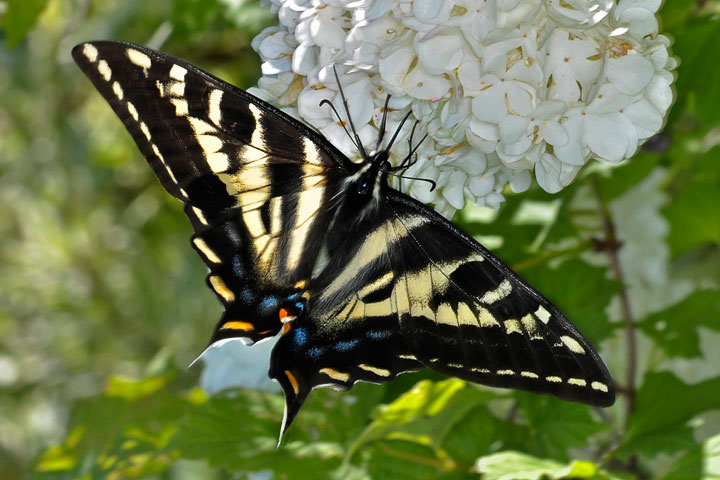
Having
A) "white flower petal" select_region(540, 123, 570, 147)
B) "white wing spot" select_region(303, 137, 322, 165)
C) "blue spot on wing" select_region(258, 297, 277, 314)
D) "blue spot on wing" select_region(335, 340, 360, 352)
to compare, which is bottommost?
"blue spot on wing" select_region(335, 340, 360, 352)

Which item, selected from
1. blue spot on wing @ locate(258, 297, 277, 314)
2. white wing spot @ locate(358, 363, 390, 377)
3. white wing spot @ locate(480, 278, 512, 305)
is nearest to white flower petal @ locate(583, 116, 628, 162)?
white wing spot @ locate(480, 278, 512, 305)

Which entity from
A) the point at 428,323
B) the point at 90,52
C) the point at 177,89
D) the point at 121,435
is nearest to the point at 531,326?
the point at 428,323

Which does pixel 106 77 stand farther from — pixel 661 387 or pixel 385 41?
pixel 661 387

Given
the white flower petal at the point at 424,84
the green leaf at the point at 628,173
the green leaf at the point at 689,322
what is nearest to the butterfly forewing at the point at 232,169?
the white flower petal at the point at 424,84

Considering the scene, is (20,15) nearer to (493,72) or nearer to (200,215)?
(200,215)

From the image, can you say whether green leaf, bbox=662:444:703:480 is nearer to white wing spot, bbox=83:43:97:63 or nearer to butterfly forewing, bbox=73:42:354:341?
butterfly forewing, bbox=73:42:354:341

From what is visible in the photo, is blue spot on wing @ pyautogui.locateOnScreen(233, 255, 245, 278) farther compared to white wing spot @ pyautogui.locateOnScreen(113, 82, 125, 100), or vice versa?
→ blue spot on wing @ pyautogui.locateOnScreen(233, 255, 245, 278)

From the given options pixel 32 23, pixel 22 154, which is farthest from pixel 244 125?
pixel 22 154

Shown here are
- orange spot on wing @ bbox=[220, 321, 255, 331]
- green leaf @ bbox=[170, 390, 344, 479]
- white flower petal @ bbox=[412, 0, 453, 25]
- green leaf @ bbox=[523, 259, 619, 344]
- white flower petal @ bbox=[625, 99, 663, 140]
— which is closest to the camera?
white flower petal @ bbox=[412, 0, 453, 25]

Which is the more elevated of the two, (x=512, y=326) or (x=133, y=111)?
(x=133, y=111)
